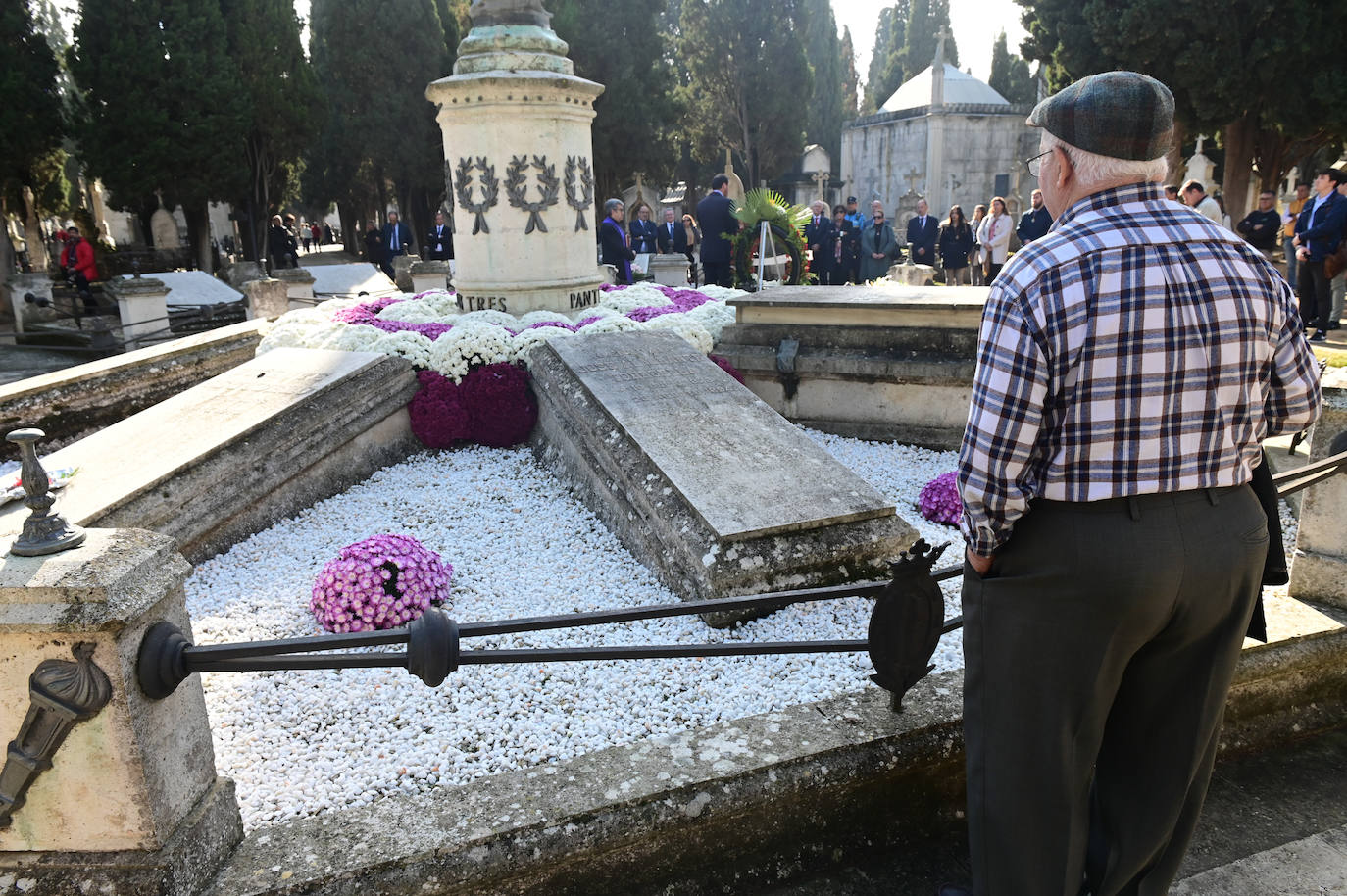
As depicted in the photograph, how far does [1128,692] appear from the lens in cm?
194

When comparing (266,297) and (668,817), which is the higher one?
(266,297)

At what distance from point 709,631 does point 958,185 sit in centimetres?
3517

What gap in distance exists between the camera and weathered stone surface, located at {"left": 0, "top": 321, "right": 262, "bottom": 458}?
6.12 meters

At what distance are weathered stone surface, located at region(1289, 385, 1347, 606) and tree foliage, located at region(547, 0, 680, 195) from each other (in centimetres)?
2667

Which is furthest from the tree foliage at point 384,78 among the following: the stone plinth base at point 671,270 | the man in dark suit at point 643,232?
the stone plinth base at point 671,270

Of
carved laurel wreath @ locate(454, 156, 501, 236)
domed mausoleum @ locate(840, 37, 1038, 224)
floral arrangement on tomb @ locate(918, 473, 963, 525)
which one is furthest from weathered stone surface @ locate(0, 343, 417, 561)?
domed mausoleum @ locate(840, 37, 1038, 224)

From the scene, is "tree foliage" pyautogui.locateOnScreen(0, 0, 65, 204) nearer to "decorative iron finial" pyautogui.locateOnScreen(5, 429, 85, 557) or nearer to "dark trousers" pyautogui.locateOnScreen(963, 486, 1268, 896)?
"decorative iron finial" pyautogui.locateOnScreen(5, 429, 85, 557)

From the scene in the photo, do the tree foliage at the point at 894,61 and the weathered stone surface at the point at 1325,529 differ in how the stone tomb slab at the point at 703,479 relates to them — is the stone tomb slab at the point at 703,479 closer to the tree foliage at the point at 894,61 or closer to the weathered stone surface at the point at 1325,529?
the weathered stone surface at the point at 1325,529

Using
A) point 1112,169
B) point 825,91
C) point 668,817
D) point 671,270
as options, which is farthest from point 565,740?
point 825,91

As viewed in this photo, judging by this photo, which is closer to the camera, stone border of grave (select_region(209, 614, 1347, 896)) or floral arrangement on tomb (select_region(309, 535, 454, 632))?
stone border of grave (select_region(209, 614, 1347, 896))

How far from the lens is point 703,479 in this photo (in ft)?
13.9

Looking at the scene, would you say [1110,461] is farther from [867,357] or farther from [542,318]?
[542,318]

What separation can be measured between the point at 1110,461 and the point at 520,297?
6.54 meters

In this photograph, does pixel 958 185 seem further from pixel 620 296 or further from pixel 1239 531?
pixel 1239 531
